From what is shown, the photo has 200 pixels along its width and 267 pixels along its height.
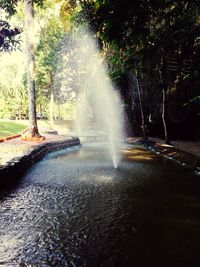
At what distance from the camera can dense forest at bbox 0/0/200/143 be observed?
7.02 meters

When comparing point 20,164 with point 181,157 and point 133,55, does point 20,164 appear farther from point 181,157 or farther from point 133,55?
point 181,157

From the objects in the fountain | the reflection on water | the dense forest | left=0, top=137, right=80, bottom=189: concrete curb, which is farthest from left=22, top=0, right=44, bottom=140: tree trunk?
the fountain

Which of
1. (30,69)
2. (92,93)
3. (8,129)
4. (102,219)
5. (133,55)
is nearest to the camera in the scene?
(102,219)

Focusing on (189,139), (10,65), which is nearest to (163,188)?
(189,139)

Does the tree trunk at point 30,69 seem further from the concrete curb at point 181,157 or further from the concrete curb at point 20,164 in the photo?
the concrete curb at point 181,157

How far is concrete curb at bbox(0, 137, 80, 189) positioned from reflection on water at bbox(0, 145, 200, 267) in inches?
16.0

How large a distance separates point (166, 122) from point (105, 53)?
14040 millimetres

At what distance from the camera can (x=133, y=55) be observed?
946 cm

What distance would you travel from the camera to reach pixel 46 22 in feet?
125

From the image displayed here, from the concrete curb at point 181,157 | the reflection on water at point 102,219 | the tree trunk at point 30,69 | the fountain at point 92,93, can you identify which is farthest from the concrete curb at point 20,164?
the fountain at point 92,93

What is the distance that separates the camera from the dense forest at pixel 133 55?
7016 mm

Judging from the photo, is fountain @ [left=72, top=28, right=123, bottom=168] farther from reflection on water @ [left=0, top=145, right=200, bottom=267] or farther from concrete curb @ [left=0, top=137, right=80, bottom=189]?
reflection on water @ [left=0, top=145, right=200, bottom=267]

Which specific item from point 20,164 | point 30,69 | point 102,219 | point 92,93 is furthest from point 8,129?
point 102,219

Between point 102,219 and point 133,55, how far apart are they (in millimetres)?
5191
